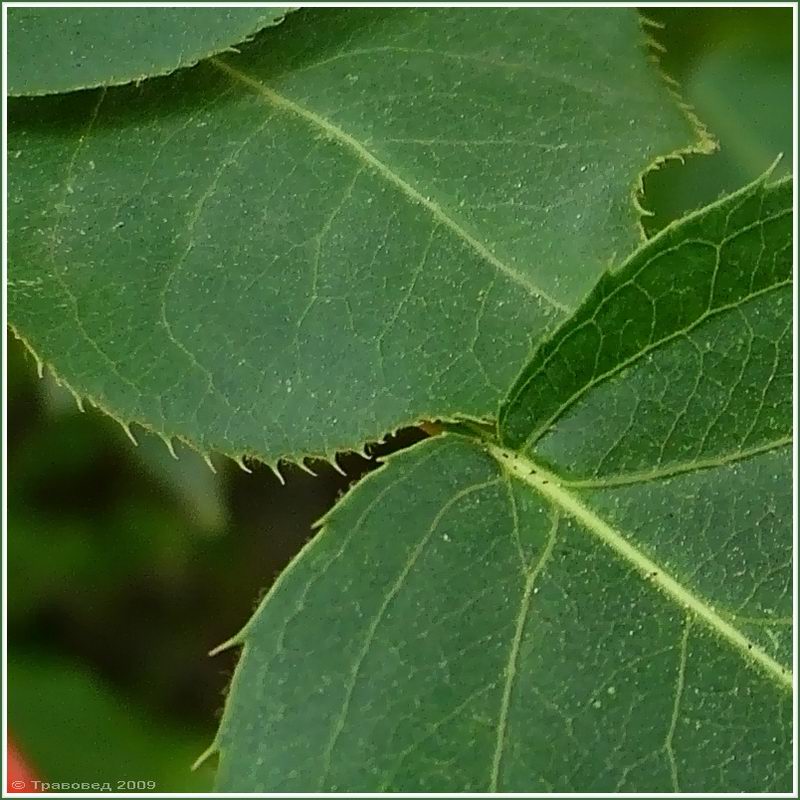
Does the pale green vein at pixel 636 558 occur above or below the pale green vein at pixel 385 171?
below

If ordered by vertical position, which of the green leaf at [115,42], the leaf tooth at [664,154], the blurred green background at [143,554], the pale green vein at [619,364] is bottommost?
the blurred green background at [143,554]

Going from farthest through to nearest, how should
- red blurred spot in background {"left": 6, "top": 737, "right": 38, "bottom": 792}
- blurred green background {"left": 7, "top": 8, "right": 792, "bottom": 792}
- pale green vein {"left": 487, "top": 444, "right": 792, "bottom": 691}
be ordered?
blurred green background {"left": 7, "top": 8, "right": 792, "bottom": 792}, red blurred spot in background {"left": 6, "top": 737, "right": 38, "bottom": 792}, pale green vein {"left": 487, "top": 444, "right": 792, "bottom": 691}

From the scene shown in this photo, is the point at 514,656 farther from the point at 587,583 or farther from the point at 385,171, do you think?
the point at 385,171

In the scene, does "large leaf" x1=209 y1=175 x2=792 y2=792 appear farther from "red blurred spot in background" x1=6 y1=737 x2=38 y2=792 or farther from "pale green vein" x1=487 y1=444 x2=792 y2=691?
"red blurred spot in background" x1=6 y1=737 x2=38 y2=792

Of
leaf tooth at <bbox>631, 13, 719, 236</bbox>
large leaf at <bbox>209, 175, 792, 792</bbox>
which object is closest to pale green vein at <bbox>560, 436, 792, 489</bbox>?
large leaf at <bbox>209, 175, 792, 792</bbox>

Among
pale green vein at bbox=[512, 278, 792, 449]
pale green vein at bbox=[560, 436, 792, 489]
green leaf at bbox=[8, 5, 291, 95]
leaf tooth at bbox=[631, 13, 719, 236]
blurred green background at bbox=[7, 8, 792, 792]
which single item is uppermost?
green leaf at bbox=[8, 5, 291, 95]

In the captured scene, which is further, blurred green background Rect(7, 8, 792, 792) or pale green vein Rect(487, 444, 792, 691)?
blurred green background Rect(7, 8, 792, 792)

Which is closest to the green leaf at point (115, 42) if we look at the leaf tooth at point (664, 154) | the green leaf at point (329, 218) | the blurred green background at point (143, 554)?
the green leaf at point (329, 218)

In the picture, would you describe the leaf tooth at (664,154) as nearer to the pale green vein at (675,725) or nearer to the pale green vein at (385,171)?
the pale green vein at (385,171)
